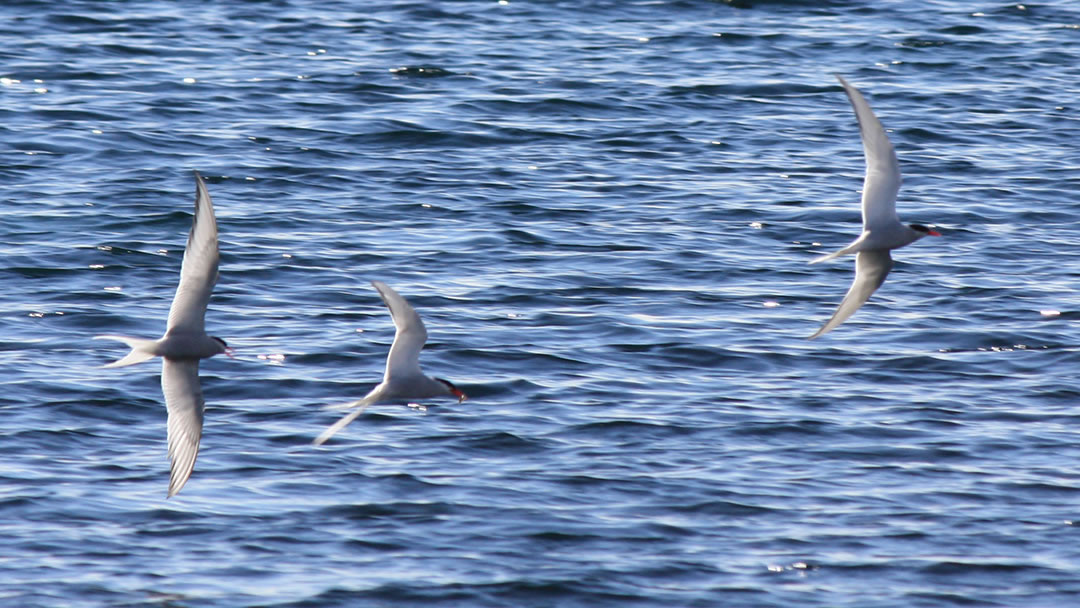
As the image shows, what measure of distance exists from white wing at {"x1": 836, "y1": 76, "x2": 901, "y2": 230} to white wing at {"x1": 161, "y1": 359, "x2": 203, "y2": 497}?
14.3ft

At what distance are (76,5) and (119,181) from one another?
924 cm

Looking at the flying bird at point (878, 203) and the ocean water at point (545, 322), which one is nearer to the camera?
the flying bird at point (878, 203)

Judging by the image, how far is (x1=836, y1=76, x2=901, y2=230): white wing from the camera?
34.3ft

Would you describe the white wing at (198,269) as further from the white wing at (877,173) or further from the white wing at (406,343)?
the white wing at (877,173)

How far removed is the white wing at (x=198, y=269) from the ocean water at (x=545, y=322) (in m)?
0.99

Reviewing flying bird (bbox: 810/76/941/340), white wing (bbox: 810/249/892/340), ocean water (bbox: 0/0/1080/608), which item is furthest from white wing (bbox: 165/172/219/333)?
white wing (bbox: 810/249/892/340)

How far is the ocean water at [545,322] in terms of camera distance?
10.6 meters

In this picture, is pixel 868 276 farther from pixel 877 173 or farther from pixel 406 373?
pixel 406 373

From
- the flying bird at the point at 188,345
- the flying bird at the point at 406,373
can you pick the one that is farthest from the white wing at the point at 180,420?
the flying bird at the point at 406,373

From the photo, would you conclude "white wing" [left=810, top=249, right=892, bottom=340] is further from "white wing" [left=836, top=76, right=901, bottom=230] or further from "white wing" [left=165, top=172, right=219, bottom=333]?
"white wing" [left=165, top=172, right=219, bottom=333]

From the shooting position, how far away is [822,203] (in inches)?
696

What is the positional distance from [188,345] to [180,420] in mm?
545

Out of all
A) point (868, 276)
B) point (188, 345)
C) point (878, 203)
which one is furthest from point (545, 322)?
point (188, 345)

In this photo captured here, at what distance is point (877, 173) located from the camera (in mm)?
10727
